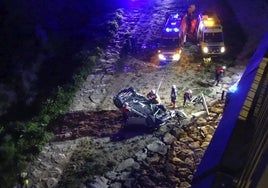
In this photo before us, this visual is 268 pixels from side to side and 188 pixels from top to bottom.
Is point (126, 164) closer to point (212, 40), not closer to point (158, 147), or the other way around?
point (158, 147)

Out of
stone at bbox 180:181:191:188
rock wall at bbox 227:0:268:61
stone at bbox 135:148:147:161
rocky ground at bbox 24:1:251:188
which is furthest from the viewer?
rock wall at bbox 227:0:268:61

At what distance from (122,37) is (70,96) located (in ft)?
29.4

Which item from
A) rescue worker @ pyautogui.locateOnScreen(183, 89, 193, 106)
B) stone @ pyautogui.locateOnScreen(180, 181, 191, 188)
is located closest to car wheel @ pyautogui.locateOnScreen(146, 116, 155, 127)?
rescue worker @ pyautogui.locateOnScreen(183, 89, 193, 106)

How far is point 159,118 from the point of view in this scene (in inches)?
800

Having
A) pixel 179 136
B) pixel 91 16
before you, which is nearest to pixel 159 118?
pixel 179 136

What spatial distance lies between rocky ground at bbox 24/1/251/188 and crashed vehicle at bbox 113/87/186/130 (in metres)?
0.48

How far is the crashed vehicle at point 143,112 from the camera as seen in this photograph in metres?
20.0

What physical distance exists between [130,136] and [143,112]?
5.03 feet

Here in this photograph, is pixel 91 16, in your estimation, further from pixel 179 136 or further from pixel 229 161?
pixel 229 161

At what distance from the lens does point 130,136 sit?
20.2 meters

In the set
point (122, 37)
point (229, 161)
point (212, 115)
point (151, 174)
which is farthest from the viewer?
point (122, 37)

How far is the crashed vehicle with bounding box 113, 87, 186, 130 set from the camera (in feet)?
65.7

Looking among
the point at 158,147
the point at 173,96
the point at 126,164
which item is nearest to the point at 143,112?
the point at 158,147

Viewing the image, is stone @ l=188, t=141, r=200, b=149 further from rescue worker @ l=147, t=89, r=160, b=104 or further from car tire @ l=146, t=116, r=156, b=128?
rescue worker @ l=147, t=89, r=160, b=104
